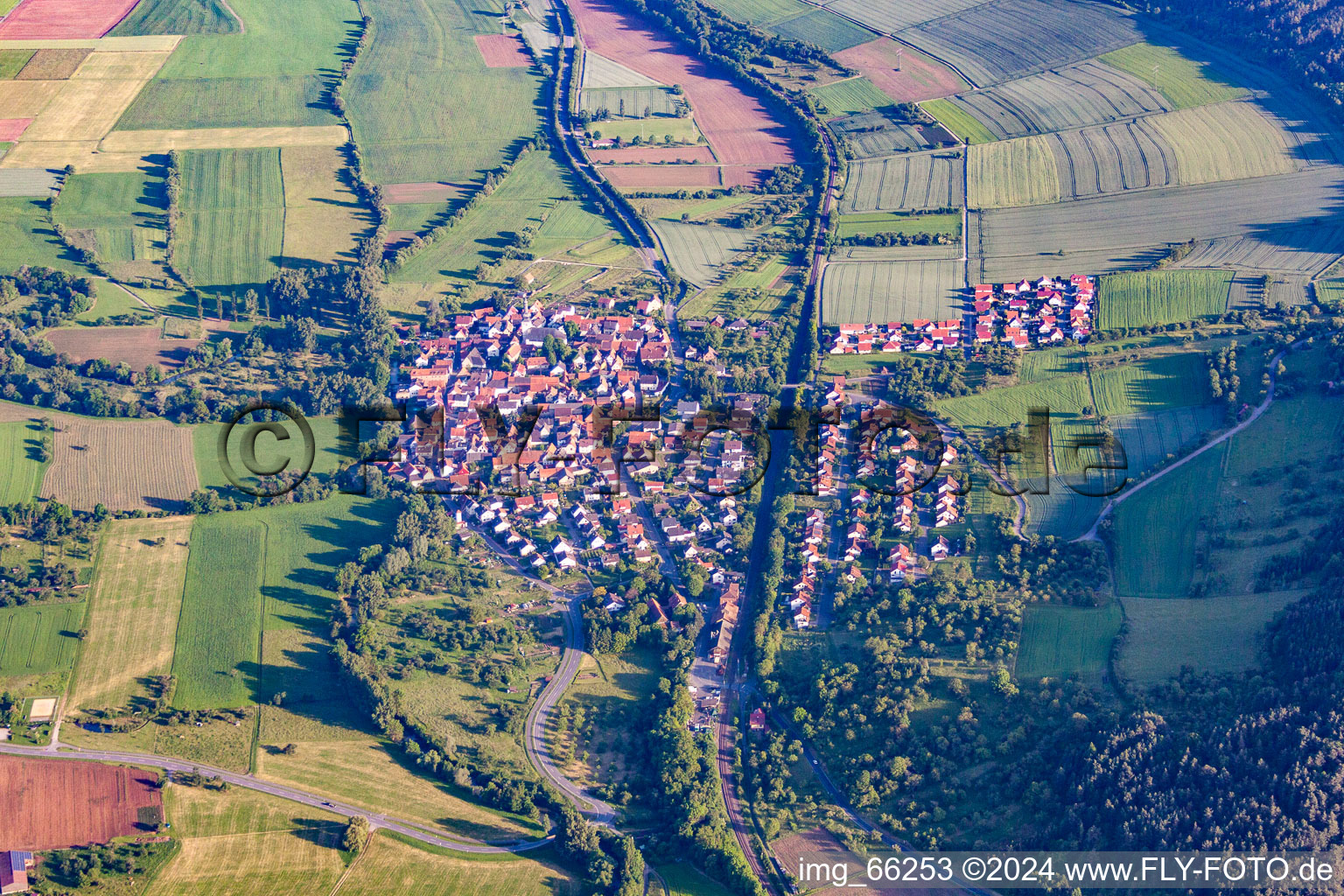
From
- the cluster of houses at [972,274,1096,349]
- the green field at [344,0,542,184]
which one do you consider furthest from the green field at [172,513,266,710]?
the cluster of houses at [972,274,1096,349]

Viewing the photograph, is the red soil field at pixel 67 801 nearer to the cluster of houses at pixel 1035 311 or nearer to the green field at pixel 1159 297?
the cluster of houses at pixel 1035 311

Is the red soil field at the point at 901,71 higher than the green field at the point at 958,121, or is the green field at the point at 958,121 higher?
the red soil field at the point at 901,71

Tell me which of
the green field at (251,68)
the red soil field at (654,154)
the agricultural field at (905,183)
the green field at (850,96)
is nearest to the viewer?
the agricultural field at (905,183)

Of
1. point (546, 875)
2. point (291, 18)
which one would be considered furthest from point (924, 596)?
point (291, 18)

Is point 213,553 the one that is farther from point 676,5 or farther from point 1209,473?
point 676,5

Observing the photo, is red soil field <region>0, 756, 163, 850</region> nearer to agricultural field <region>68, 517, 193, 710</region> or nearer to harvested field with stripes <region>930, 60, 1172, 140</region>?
agricultural field <region>68, 517, 193, 710</region>

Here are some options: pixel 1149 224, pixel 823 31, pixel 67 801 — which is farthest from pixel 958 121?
pixel 67 801

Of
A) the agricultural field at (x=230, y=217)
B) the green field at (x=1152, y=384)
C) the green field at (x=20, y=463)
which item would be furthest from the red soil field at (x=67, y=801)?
the green field at (x=1152, y=384)
